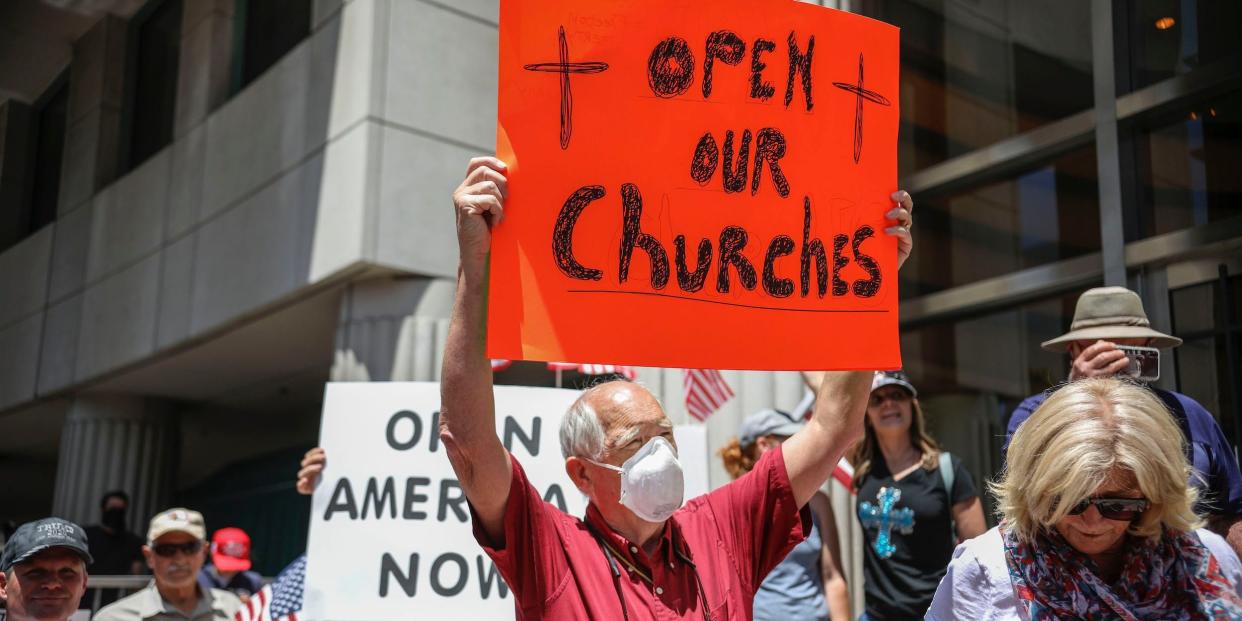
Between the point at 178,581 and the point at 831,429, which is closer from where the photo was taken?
the point at 831,429

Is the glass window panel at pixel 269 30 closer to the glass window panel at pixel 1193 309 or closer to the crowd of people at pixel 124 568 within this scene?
the crowd of people at pixel 124 568

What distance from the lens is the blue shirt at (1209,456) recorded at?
3488 mm

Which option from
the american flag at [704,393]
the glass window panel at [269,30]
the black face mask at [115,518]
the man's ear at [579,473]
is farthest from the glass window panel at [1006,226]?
the black face mask at [115,518]

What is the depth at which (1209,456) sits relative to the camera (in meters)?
3.51

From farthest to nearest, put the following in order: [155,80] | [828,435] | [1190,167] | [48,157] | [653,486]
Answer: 1. [48,157]
2. [155,80]
3. [1190,167]
4. [828,435]
5. [653,486]

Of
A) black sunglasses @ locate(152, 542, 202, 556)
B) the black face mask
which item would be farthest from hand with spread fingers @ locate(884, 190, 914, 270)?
the black face mask

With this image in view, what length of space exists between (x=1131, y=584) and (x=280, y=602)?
12.8 feet

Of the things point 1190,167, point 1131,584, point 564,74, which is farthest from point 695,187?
point 1190,167

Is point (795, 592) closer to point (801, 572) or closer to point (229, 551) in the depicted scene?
point (801, 572)

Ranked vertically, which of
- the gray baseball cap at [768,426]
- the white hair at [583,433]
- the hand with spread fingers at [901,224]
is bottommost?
the white hair at [583,433]

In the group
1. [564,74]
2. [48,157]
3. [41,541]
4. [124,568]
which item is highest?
[48,157]

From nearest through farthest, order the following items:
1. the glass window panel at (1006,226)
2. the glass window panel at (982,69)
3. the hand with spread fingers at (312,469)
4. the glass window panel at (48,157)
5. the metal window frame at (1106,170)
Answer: the hand with spread fingers at (312,469) → the metal window frame at (1106,170) → the glass window panel at (1006,226) → the glass window panel at (982,69) → the glass window panel at (48,157)

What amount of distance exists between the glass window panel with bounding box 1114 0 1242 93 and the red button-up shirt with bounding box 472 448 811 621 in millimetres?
4136

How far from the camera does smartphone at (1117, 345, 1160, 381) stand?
359 centimetres
